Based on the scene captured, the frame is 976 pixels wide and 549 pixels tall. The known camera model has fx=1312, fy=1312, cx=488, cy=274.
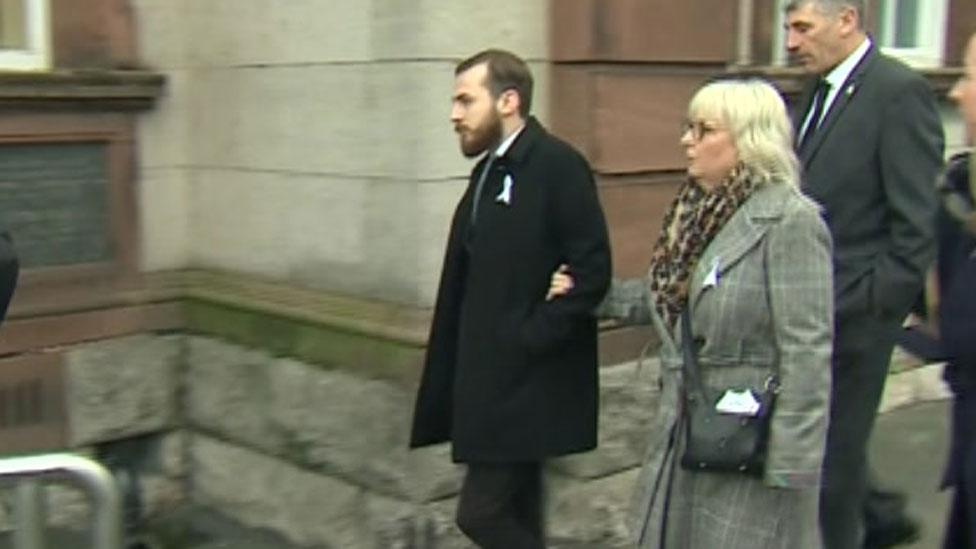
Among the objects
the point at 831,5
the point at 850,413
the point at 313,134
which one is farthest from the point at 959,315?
the point at 313,134

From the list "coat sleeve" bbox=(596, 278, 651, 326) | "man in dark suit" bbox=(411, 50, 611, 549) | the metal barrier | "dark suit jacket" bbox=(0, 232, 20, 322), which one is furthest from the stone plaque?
the metal barrier

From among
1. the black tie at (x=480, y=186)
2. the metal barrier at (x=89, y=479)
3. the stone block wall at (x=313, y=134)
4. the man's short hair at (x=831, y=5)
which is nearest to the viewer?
the metal barrier at (x=89, y=479)

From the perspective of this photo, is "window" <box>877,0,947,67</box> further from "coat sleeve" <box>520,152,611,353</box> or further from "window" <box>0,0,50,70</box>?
"window" <box>0,0,50,70</box>

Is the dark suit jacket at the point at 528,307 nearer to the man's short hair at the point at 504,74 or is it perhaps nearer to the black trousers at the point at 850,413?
the man's short hair at the point at 504,74

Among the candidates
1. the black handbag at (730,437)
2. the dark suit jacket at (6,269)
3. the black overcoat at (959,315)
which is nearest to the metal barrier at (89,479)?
the dark suit jacket at (6,269)

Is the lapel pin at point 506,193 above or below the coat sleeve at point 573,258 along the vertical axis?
above

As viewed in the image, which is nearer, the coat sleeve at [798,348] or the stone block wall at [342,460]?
the coat sleeve at [798,348]

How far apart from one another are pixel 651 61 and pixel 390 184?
3.87 feet

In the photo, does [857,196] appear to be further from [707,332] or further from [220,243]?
[220,243]

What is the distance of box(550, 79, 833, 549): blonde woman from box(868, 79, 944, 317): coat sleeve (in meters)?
0.82

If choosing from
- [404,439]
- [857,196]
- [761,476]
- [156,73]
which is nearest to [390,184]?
[404,439]

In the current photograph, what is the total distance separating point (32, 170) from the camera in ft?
16.6

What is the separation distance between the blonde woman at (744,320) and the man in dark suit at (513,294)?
17.2 inches

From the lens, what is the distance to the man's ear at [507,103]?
3725mm
